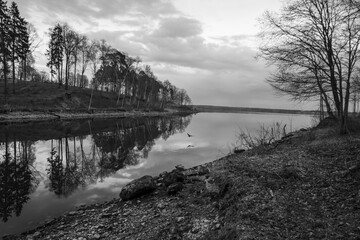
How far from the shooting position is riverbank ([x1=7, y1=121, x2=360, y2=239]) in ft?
14.6

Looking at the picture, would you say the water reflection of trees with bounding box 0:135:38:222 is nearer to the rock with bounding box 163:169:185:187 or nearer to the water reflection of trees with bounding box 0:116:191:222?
the water reflection of trees with bounding box 0:116:191:222

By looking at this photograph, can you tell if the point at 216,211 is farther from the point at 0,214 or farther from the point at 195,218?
the point at 0,214

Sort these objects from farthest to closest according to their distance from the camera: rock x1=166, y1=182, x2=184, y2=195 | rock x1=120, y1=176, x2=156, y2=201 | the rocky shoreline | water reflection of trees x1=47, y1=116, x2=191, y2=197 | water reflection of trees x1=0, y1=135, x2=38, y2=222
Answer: the rocky shoreline
water reflection of trees x1=47, y1=116, x2=191, y2=197
rock x1=120, y1=176, x2=156, y2=201
rock x1=166, y1=182, x2=184, y2=195
water reflection of trees x1=0, y1=135, x2=38, y2=222

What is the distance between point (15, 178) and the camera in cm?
1089

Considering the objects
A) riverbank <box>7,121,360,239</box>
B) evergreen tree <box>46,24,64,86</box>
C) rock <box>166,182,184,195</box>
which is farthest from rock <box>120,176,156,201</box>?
evergreen tree <box>46,24,64,86</box>

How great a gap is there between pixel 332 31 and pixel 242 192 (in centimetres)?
1130

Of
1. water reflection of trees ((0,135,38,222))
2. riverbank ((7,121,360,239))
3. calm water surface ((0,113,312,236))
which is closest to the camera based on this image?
riverbank ((7,121,360,239))

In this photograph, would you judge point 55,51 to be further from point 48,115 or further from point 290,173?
point 290,173

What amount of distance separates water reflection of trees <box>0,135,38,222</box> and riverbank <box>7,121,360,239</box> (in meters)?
2.08

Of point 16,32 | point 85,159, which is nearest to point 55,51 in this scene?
point 16,32

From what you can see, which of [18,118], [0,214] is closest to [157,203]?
[0,214]

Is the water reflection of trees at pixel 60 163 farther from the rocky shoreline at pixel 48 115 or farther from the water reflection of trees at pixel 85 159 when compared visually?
the rocky shoreline at pixel 48 115

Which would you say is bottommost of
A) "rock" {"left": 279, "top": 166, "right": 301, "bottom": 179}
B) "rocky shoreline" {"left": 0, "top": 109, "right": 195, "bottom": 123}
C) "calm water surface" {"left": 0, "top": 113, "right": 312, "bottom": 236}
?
"calm water surface" {"left": 0, "top": 113, "right": 312, "bottom": 236}

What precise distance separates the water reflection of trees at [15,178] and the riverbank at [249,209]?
2.08 meters
